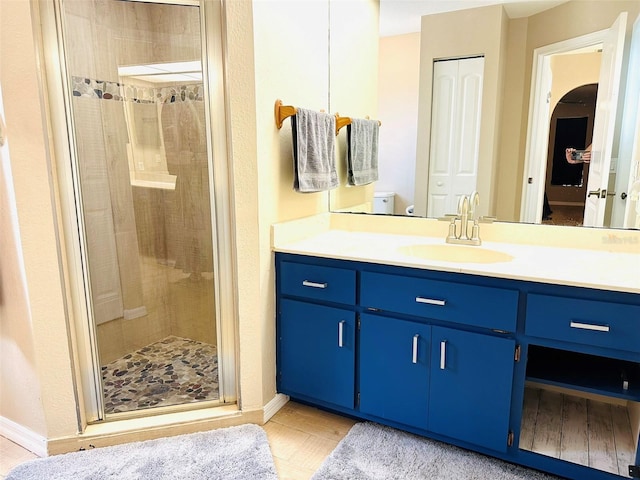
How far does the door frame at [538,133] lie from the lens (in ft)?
6.25

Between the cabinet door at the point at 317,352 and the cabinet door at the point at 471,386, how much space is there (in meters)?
0.38

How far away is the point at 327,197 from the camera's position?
2.41m

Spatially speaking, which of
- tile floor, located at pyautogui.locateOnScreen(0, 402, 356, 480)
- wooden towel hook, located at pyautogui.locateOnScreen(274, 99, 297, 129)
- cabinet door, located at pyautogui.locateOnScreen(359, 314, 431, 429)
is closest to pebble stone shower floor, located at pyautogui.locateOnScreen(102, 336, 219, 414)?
tile floor, located at pyautogui.locateOnScreen(0, 402, 356, 480)

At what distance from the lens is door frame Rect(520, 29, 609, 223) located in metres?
1.91

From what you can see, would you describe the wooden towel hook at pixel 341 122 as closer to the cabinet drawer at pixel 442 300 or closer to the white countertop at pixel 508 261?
the white countertop at pixel 508 261

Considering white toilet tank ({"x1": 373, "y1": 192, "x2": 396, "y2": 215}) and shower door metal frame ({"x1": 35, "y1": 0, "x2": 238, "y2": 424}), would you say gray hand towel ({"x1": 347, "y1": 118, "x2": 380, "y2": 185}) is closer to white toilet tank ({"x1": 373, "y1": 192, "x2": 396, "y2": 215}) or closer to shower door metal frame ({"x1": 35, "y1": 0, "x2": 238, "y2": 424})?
white toilet tank ({"x1": 373, "y1": 192, "x2": 396, "y2": 215})

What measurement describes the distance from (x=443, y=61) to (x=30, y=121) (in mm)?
1842

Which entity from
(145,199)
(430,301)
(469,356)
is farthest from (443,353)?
(145,199)

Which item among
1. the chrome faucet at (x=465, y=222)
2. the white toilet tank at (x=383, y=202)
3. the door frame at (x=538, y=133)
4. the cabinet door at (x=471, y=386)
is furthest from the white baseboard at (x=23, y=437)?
the door frame at (x=538, y=133)

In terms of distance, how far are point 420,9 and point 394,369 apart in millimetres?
1761

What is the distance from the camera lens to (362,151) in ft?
7.79

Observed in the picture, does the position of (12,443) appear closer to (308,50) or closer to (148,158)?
(148,158)

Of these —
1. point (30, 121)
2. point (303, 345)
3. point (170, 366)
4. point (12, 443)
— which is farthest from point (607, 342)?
point (12, 443)

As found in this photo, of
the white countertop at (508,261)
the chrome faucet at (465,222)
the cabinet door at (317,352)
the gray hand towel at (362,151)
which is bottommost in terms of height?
the cabinet door at (317,352)
